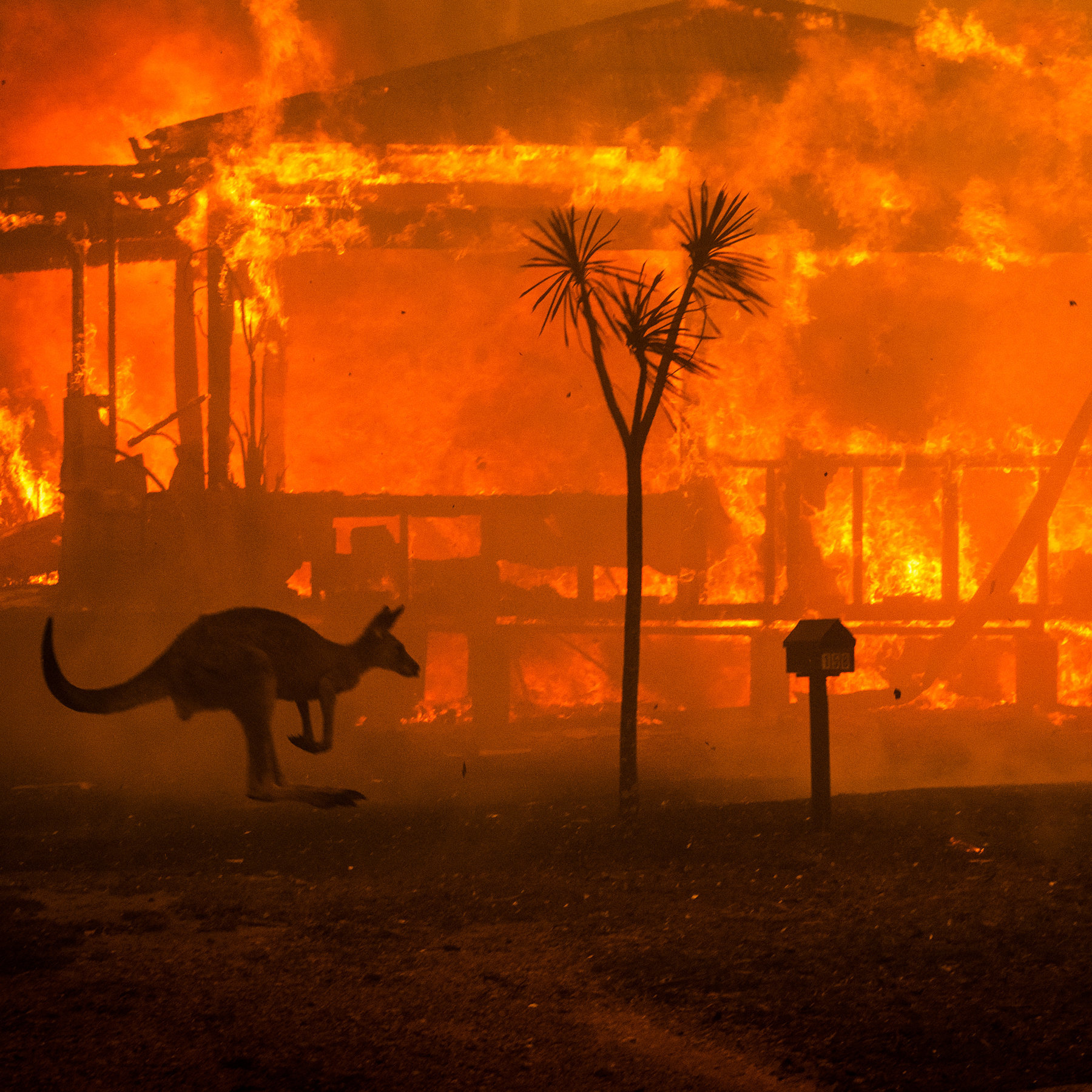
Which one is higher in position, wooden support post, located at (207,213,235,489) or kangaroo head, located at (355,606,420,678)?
wooden support post, located at (207,213,235,489)

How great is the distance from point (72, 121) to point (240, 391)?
24.3ft

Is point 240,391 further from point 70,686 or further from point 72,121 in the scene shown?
point 70,686

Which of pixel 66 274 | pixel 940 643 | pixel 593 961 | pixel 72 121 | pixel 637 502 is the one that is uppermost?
pixel 72 121

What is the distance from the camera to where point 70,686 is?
631cm

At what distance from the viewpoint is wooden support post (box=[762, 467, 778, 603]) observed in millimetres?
14695

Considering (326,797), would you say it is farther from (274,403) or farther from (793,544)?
(274,403)

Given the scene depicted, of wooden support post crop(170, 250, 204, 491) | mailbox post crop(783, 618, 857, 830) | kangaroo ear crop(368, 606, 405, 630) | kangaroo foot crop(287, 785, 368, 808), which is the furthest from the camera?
wooden support post crop(170, 250, 204, 491)

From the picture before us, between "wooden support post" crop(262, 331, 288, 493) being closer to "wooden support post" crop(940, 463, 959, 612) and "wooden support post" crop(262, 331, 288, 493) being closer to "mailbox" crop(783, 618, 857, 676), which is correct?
"wooden support post" crop(940, 463, 959, 612)

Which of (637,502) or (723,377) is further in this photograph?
(723,377)

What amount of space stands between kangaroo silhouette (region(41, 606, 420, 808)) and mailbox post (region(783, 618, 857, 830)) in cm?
283

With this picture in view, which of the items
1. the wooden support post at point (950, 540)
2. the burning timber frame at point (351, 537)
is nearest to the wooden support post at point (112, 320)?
the burning timber frame at point (351, 537)

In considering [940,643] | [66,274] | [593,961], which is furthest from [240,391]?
[593,961]

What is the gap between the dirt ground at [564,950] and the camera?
3.79m

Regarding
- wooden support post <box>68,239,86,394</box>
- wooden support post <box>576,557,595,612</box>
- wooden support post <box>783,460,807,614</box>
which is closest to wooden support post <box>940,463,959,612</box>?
wooden support post <box>783,460,807,614</box>
